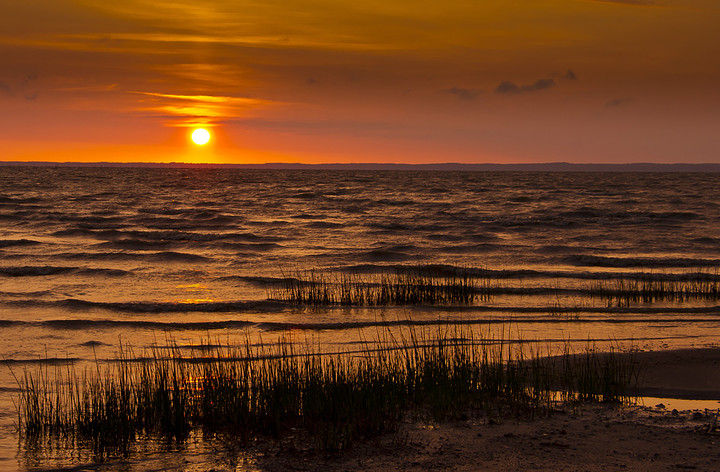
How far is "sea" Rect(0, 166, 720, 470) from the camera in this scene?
13250mm

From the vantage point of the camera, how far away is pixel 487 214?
48812 mm

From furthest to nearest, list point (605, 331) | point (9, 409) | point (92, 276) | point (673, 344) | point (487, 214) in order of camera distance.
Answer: point (487, 214) → point (92, 276) → point (605, 331) → point (673, 344) → point (9, 409)

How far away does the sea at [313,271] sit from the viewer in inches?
522

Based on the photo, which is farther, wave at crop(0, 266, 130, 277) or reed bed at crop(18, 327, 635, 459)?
wave at crop(0, 266, 130, 277)

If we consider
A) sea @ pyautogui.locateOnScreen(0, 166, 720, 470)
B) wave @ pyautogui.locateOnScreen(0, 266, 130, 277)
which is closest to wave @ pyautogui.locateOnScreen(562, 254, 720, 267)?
sea @ pyautogui.locateOnScreen(0, 166, 720, 470)

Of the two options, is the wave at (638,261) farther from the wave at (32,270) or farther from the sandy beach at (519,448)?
the wave at (32,270)

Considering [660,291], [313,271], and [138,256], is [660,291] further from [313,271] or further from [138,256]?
[138,256]

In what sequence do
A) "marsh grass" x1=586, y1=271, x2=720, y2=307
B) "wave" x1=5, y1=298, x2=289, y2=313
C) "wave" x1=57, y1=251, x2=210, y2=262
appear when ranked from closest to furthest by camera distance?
1. "wave" x1=5, y1=298, x2=289, y2=313
2. "marsh grass" x1=586, y1=271, x2=720, y2=307
3. "wave" x1=57, y1=251, x2=210, y2=262

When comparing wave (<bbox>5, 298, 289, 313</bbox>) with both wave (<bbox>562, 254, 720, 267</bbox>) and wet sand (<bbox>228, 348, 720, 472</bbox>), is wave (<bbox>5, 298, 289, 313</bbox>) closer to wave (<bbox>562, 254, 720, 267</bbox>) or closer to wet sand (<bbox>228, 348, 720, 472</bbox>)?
wet sand (<bbox>228, 348, 720, 472</bbox>)

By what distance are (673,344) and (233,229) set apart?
29.2 metres

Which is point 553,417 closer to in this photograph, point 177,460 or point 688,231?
point 177,460

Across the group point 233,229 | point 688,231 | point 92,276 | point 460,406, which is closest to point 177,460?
point 460,406

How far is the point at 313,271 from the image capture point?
843 inches

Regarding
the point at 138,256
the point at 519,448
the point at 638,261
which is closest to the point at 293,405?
the point at 519,448
